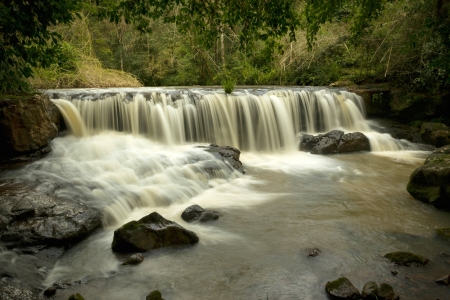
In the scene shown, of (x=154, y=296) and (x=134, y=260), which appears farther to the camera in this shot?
(x=134, y=260)

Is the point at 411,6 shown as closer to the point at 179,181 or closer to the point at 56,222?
the point at 179,181

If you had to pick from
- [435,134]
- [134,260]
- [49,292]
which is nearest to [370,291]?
[134,260]

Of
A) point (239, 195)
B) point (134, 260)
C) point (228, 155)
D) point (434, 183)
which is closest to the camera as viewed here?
point (134, 260)

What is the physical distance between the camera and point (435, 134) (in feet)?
37.0

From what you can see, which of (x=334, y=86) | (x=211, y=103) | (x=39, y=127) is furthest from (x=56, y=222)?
(x=334, y=86)

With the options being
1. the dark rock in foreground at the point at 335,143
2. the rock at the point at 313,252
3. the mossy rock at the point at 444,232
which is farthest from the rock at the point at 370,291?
the dark rock in foreground at the point at 335,143

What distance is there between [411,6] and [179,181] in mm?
9808

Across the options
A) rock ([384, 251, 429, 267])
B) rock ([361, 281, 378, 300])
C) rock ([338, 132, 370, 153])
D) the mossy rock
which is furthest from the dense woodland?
rock ([338, 132, 370, 153])

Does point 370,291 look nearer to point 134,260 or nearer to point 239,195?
point 134,260

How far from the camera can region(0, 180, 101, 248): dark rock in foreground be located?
472 centimetres

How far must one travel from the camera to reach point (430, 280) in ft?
12.5

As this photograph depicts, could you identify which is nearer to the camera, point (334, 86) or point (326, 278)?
point (326, 278)

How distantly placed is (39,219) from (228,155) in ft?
16.0

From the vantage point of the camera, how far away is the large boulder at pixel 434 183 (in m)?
5.86
